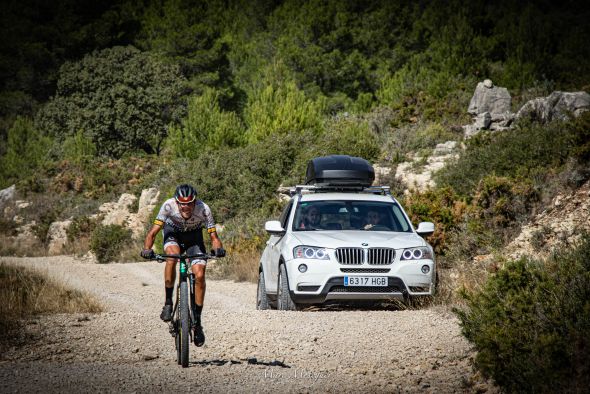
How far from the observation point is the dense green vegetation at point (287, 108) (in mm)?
15875

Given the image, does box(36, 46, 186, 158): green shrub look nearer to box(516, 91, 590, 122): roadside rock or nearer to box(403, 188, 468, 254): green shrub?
box(516, 91, 590, 122): roadside rock

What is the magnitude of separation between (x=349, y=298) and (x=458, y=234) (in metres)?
5.65

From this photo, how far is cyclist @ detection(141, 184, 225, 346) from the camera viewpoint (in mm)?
7672

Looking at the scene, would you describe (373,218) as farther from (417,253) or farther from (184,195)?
(184,195)

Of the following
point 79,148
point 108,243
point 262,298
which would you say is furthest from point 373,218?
point 79,148

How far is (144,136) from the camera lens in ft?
172

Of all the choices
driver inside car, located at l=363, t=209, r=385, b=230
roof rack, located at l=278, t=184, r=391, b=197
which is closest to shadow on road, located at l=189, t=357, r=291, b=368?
driver inside car, located at l=363, t=209, r=385, b=230

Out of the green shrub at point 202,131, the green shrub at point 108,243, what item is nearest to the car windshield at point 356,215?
the green shrub at point 108,243

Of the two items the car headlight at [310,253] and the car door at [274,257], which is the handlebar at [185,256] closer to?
the car headlight at [310,253]

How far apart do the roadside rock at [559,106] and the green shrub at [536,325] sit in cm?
1638

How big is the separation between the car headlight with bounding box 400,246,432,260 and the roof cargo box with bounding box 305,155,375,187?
2.54 metres

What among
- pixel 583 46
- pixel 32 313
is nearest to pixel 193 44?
pixel 583 46

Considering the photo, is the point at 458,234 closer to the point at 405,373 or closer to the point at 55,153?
the point at 405,373

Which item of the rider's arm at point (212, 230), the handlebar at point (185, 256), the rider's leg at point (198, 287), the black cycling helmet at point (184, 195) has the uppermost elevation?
the black cycling helmet at point (184, 195)
